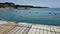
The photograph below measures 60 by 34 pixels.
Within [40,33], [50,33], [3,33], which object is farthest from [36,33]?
[3,33]

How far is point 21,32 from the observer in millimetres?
5105

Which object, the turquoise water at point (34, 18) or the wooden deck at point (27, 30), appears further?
the turquoise water at point (34, 18)

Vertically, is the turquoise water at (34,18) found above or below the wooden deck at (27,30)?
below

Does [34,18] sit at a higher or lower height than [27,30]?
lower

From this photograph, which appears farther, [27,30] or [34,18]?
[34,18]

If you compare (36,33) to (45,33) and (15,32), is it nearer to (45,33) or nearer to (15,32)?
(45,33)

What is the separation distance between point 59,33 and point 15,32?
1.67 metres

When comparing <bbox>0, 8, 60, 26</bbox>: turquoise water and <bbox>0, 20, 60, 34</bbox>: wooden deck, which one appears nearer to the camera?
<bbox>0, 20, 60, 34</bbox>: wooden deck

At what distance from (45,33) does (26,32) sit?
718 millimetres

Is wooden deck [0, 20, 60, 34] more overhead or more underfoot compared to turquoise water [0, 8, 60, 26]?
more overhead

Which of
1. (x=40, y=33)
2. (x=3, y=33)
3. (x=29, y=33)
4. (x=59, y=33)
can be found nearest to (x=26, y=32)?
(x=29, y=33)

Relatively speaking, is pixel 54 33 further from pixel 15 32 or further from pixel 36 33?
pixel 15 32

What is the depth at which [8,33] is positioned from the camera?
4.93 m

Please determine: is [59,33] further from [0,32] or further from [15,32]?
[0,32]
